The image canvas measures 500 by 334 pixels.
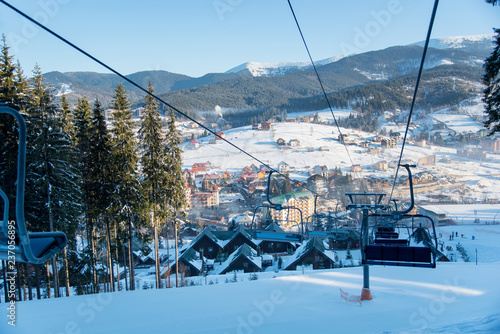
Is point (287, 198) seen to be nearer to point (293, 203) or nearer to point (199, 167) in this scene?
point (293, 203)

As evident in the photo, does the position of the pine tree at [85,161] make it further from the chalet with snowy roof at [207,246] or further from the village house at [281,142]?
the village house at [281,142]

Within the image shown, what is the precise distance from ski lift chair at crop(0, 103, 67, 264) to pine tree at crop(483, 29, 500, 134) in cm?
710

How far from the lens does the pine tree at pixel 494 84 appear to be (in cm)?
557

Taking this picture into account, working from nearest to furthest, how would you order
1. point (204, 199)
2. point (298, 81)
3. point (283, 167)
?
1. point (204, 199)
2. point (283, 167)
3. point (298, 81)

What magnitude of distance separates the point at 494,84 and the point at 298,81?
159 m

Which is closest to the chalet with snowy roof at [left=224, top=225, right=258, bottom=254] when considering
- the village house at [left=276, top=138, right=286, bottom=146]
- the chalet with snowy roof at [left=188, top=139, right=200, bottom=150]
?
the village house at [left=276, top=138, right=286, bottom=146]

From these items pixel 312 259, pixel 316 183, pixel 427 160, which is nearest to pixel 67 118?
pixel 312 259

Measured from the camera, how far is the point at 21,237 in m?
1.55

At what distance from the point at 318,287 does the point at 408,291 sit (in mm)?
2020

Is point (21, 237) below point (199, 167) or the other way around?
the other way around

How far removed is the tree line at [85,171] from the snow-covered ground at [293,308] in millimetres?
2836

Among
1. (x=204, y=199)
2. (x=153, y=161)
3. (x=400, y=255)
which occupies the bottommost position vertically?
(x=204, y=199)

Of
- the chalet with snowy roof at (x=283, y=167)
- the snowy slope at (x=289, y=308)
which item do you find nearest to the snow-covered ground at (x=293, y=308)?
the snowy slope at (x=289, y=308)

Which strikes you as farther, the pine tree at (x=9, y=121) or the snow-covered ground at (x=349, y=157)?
the snow-covered ground at (x=349, y=157)
